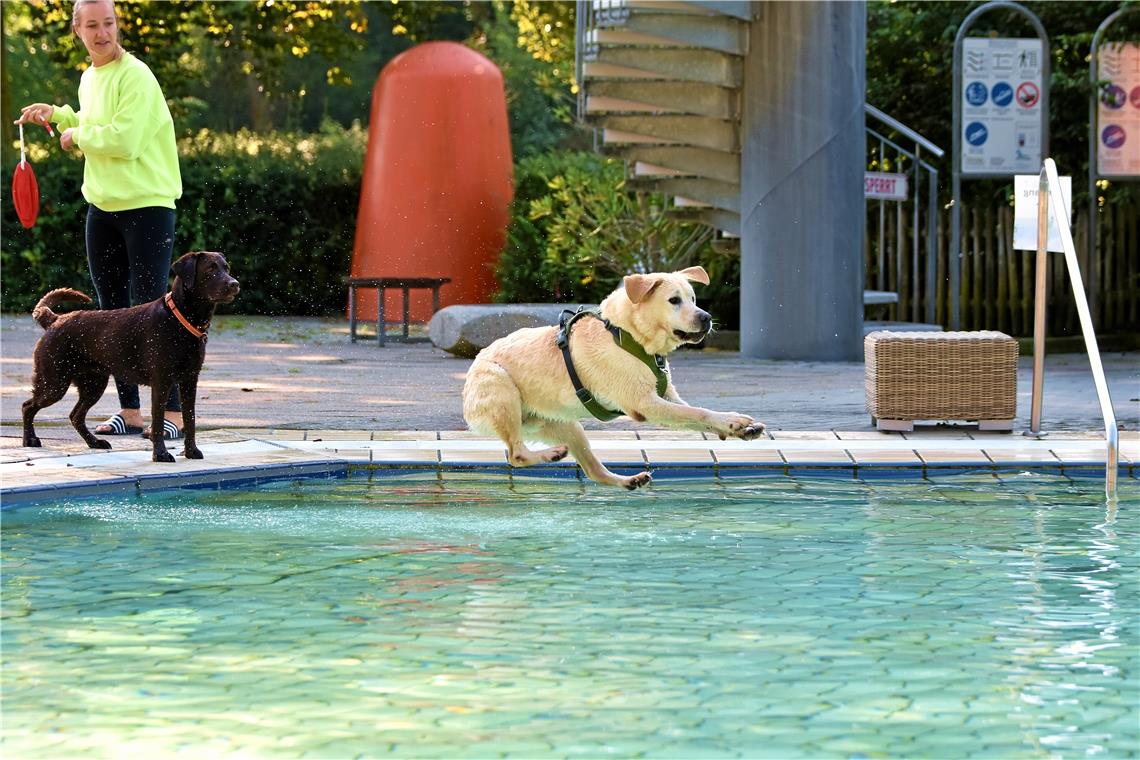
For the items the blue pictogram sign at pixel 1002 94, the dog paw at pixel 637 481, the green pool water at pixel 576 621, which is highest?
the blue pictogram sign at pixel 1002 94

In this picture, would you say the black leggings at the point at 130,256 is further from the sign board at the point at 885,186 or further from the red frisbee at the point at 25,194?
the sign board at the point at 885,186

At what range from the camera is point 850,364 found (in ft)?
45.5

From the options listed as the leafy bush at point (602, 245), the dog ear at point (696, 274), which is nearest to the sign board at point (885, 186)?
the leafy bush at point (602, 245)

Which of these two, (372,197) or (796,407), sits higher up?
(372,197)

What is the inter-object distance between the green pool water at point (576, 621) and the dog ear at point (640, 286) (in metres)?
0.95

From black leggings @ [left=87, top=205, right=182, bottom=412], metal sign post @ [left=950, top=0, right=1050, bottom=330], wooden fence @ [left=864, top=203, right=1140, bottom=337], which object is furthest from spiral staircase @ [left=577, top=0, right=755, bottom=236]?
black leggings @ [left=87, top=205, right=182, bottom=412]

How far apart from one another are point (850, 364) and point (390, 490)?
23.1ft

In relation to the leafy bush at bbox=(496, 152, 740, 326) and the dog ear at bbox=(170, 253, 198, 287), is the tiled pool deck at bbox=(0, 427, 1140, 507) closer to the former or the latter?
the dog ear at bbox=(170, 253, 198, 287)

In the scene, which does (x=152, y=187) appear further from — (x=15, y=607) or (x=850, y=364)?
(x=850, y=364)

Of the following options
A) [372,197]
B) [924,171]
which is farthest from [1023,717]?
[372,197]

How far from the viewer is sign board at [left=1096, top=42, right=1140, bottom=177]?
15594 mm

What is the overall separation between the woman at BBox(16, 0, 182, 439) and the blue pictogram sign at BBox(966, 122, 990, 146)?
334 inches

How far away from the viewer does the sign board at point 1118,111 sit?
1559 centimetres

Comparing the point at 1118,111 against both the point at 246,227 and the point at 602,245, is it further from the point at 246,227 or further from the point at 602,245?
the point at 246,227
